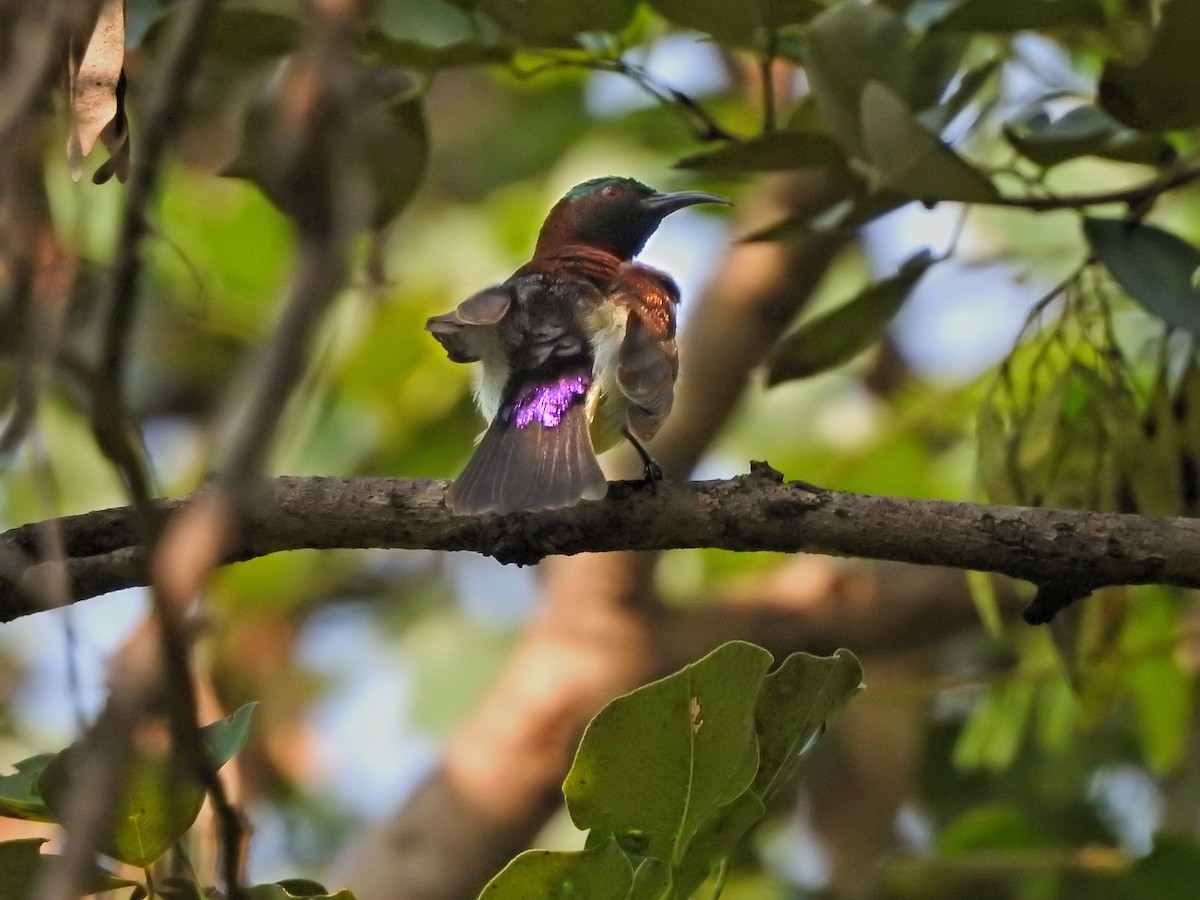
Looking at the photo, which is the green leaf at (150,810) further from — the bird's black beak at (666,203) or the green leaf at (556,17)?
the bird's black beak at (666,203)

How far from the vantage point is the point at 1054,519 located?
86.0 inches

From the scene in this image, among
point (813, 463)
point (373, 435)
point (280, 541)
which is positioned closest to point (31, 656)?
point (373, 435)

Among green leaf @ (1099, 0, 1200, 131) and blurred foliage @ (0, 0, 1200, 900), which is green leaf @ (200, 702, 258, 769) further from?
green leaf @ (1099, 0, 1200, 131)

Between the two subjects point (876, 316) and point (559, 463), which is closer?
point (559, 463)

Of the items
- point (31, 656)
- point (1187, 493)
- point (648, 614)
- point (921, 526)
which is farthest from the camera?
point (31, 656)

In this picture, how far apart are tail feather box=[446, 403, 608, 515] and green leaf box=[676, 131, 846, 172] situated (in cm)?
56

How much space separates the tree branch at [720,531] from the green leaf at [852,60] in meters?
0.72

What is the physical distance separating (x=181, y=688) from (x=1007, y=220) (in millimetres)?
4802

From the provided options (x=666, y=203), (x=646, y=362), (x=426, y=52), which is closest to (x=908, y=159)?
(x=646, y=362)

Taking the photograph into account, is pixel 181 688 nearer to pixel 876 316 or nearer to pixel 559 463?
pixel 559 463

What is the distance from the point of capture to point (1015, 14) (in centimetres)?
283

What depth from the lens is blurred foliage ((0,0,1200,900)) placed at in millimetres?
2705

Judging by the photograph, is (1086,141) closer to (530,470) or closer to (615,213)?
(530,470)

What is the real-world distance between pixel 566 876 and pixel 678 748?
0.19m
